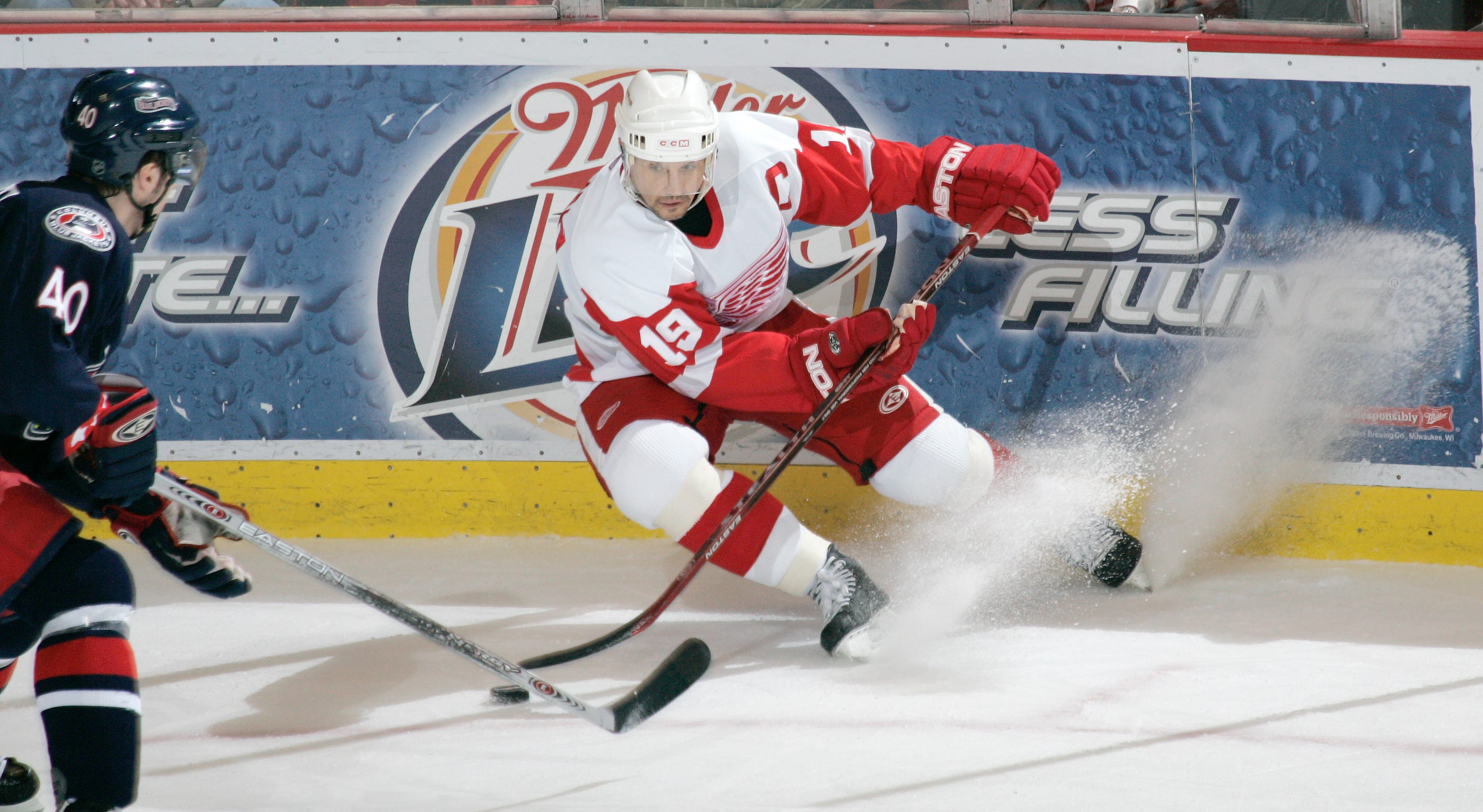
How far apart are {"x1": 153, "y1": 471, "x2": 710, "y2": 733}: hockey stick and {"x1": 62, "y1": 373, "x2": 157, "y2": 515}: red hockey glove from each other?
0.09 meters

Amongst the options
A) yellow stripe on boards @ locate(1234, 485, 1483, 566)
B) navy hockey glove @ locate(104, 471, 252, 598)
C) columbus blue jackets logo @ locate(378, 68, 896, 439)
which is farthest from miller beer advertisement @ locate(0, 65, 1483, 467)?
navy hockey glove @ locate(104, 471, 252, 598)

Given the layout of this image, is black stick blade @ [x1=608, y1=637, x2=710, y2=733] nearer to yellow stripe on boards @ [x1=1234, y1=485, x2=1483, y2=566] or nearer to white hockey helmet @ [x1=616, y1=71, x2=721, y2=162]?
white hockey helmet @ [x1=616, y1=71, x2=721, y2=162]

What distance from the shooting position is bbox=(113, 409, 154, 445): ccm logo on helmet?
1.43m

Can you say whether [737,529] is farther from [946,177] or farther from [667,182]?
[946,177]

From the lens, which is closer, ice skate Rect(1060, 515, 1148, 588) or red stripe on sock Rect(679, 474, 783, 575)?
red stripe on sock Rect(679, 474, 783, 575)

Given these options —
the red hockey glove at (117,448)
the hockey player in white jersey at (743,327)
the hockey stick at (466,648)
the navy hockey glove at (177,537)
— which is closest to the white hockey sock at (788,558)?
the hockey player in white jersey at (743,327)

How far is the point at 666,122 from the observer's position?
1932mm

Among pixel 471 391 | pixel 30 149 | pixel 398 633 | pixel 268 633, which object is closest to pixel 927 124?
pixel 471 391

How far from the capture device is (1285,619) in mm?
2201

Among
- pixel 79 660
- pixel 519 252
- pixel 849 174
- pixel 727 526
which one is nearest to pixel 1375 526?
pixel 849 174

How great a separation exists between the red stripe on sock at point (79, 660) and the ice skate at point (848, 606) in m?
1.14

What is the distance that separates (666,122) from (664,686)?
94 centimetres

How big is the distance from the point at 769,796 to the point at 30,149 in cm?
233

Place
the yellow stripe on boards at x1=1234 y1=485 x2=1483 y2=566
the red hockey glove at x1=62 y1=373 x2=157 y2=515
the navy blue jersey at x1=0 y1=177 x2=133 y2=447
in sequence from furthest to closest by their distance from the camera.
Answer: the yellow stripe on boards at x1=1234 y1=485 x2=1483 y2=566
the red hockey glove at x1=62 y1=373 x2=157 y2=515
the navy blue jersey at x1=0 y1=177 x2=133 y2=447
